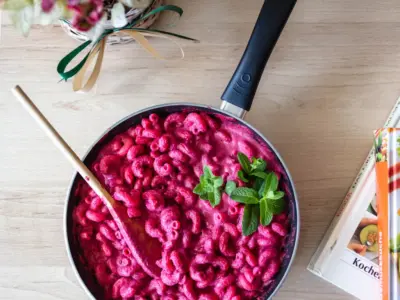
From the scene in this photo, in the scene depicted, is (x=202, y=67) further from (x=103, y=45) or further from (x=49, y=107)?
(x=49, y=107)

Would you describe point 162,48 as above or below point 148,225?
above

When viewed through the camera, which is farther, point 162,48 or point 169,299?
point 162,48

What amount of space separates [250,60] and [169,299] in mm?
420

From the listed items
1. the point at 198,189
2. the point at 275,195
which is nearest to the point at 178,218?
the point at 198,189

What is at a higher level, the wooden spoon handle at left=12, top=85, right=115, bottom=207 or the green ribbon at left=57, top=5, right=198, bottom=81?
the green ribbon at left=57, top=5, right=198, bottom=81

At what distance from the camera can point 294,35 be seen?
1.04 m

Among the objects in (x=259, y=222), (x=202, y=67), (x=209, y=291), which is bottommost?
(x=209, y=291)

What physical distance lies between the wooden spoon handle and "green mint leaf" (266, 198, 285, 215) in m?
0.26

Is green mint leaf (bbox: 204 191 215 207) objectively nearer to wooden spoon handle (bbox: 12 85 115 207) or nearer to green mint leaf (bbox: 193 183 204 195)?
green mint leaf (bbox: 193 183 204 195)

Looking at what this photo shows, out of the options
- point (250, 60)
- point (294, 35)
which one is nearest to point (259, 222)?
point (250, 60)

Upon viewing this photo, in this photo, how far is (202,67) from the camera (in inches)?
40.9

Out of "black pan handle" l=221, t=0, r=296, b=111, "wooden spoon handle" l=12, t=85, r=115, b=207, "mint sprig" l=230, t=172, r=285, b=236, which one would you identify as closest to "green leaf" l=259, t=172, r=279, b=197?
"mint sprig" l=230, t=172, r=285, b=236

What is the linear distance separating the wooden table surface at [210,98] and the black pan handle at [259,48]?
0.13 m

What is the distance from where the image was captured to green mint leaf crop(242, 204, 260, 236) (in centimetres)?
86
